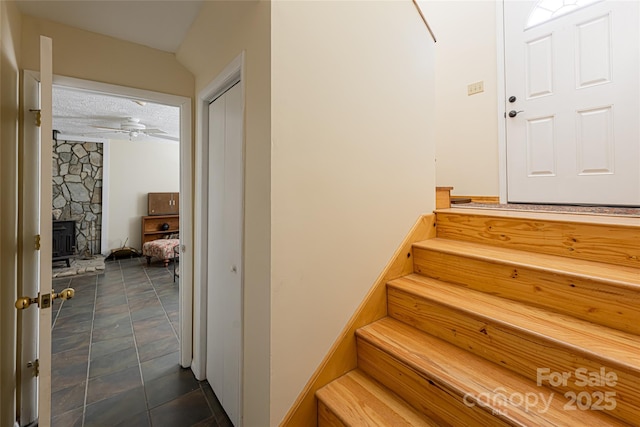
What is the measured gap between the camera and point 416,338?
1.33 meters

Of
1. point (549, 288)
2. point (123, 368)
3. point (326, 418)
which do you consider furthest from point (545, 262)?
point (123, 368)

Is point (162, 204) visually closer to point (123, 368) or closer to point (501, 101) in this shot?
point (123, 368)

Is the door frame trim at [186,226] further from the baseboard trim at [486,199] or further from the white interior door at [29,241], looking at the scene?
the baseboard trim at [486,199]

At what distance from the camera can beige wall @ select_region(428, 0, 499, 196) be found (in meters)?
2.75

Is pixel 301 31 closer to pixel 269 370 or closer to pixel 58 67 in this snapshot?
pixel 269 370

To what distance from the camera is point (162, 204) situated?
6383 millimetres

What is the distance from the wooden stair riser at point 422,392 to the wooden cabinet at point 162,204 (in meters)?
6.30

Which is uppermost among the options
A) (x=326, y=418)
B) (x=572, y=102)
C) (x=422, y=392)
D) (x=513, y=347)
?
(x=572, y=102)

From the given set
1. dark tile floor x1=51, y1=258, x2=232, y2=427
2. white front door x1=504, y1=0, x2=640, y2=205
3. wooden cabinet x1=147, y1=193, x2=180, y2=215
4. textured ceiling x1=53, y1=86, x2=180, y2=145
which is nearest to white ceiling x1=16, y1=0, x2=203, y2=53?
textured ceiling x1=53, y1=86, x2=180, y2=145

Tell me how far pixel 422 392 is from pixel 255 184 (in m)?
1.10

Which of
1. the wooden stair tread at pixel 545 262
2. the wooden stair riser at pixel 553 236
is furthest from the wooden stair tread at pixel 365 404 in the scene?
the wooden stair riser at pixel 553 236

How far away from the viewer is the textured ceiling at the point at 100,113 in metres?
3.51

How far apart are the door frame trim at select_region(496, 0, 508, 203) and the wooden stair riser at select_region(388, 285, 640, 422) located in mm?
1908

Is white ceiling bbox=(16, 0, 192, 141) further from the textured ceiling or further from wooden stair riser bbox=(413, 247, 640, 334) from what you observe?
wooden stair riser bbox=(413, 247, 640, 334)
